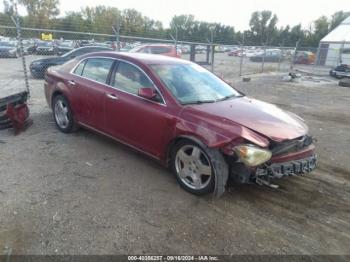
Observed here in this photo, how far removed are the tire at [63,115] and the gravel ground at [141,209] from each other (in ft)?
1.58

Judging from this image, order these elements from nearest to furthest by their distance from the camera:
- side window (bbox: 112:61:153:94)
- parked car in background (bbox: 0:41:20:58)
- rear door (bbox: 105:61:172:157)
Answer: rear door (bbox: 105:61:172:157), side window (bbox: 112:61:153:94), parked car in background (bbox: 0:41:20:58)

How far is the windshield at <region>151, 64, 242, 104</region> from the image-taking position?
4281mm

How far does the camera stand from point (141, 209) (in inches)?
142

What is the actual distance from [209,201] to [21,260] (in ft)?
6.67

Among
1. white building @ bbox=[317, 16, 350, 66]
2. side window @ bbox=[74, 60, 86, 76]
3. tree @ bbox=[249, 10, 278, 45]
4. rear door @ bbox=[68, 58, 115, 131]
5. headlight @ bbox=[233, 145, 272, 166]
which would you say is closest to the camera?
headlight @ bbox=[233, 145, 272, 166]

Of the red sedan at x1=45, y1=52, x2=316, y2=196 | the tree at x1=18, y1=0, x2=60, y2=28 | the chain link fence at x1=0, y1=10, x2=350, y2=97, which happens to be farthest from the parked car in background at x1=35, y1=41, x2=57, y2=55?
the tree at x1=18, y1=0, x2=60, y2=28

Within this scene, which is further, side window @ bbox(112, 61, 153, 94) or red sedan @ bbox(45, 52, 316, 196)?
side window @ bbox(112, 61, 153, 94)

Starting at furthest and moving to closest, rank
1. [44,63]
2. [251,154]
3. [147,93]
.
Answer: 1. [44,63]
2. [147,93]
3. [251,154]

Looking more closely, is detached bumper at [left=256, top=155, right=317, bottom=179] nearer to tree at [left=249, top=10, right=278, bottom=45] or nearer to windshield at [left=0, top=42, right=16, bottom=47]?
windshield at [left=0, top=42, right=16, bottom=47]

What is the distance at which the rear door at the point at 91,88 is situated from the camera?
16.3 ft

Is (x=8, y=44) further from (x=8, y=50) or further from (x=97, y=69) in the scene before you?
(x=97, y=69)

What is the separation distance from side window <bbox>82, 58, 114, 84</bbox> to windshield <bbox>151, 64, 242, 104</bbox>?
91 centimetres

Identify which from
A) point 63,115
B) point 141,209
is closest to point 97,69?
point 63,115

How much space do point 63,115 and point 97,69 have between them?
1.26m
